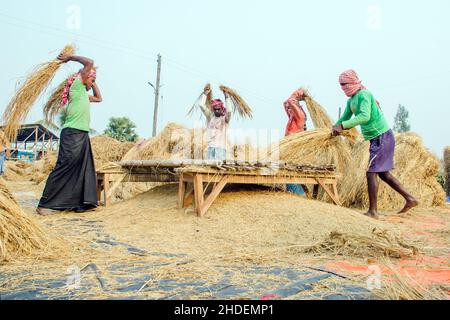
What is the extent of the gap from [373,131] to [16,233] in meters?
4.08

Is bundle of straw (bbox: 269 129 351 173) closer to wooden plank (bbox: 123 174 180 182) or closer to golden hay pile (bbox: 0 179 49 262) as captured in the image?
wooden plank (bbox: 123 174 180 182)

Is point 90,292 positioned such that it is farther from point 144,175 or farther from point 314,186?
point 314,186

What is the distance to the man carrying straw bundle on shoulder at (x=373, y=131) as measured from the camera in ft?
16.4

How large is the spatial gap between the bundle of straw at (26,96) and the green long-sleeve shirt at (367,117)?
3.57 m

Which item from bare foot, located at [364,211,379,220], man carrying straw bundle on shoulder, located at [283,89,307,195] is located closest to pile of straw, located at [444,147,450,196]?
man carrying straw bundle on shoulder, located at [283,89,307,195]

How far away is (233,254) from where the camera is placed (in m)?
2.87

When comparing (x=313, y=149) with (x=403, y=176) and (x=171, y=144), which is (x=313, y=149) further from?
(x=171, y=144)

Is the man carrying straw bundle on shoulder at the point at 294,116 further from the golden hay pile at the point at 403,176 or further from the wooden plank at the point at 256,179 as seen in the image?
the wooden plank at the point at 256,179

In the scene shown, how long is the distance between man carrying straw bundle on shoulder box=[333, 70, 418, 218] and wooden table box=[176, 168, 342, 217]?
56 cm

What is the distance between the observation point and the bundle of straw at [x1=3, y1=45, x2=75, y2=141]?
180 inches

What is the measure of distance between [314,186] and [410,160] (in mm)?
2327

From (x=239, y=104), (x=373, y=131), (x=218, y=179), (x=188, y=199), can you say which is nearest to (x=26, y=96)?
(x=188, y=199)

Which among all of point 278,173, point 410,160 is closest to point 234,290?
point 278,173

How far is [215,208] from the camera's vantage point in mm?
4406
